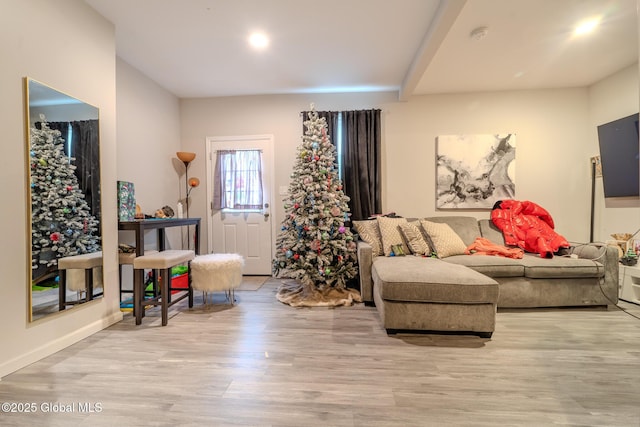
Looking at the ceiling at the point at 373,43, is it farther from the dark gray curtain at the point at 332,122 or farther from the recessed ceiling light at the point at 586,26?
the dark gray curtain at the point at 332,122

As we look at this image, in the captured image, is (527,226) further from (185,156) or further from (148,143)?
(148,143)

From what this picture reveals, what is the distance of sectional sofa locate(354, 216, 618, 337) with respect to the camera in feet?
6.64

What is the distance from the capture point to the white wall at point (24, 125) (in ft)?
5.27

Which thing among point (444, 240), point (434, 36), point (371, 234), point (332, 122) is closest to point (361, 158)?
point (332, 122)

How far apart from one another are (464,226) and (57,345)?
4.00 m

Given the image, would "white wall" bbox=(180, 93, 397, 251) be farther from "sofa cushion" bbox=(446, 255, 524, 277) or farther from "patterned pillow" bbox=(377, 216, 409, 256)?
"sofa cushion" bbox=(446, 255, 524, 277)

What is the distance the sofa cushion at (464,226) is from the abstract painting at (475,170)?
0.36 m

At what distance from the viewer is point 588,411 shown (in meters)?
1.31

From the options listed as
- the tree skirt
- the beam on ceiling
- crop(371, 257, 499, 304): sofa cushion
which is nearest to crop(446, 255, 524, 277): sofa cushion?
crop(371, 257, 499, 304): sofa cushion

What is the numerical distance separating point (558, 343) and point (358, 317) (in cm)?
149

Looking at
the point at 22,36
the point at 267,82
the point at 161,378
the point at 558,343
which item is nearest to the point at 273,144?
the point at 267,82

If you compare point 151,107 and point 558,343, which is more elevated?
point 151,107

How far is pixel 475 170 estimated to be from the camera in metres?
3.68

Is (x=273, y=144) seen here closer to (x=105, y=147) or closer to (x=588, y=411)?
(x=105, y=147)
